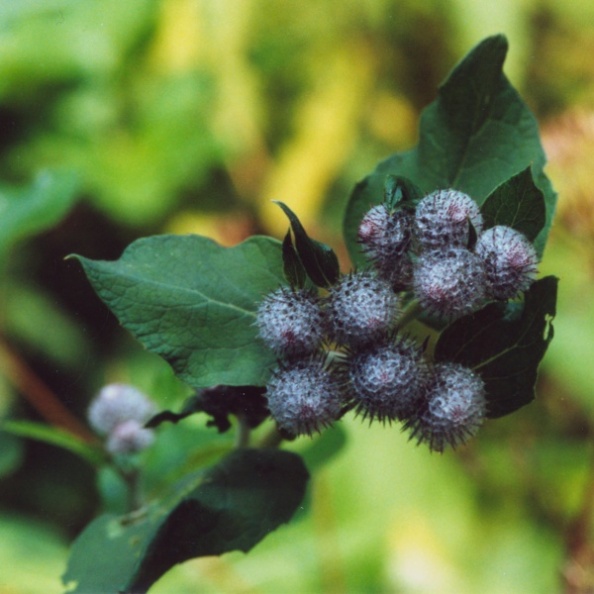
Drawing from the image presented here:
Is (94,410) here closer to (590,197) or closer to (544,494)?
(590,197)

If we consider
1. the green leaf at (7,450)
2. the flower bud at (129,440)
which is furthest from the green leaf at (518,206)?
the green leaf at (7,450)

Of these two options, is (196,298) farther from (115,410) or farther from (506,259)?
(115,410)

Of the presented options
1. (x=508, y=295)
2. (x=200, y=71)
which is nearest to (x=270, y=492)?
(x=508, y=295)

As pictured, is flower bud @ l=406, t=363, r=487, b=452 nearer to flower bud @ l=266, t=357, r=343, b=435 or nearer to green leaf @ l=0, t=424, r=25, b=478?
flower bud @ l=266, t=357, r=343, b=435

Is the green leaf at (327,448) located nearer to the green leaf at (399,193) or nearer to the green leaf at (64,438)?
the green leaf at (64,438)

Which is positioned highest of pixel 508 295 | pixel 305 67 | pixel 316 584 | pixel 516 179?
pixel 516 179

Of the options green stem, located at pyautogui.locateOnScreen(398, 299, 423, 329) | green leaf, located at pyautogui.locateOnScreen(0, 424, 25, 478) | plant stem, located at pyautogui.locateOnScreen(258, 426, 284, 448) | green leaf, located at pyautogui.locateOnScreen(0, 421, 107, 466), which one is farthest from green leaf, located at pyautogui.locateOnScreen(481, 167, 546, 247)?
green leaf, located at pyautogui.locateOnScreen(0, 424, 25, 478)

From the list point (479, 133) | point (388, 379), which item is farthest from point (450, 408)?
point (479, 133)
